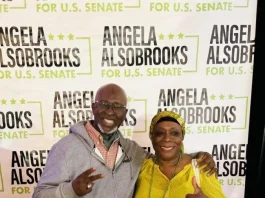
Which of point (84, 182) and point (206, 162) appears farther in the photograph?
point (206, 162)

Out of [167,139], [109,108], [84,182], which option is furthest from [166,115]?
[84,182]

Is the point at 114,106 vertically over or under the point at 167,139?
over

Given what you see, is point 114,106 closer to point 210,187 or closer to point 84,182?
point 84,182

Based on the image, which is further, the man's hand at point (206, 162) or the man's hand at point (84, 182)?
the man's hand at point (206, 162)

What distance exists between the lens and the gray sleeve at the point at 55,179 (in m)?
0.99

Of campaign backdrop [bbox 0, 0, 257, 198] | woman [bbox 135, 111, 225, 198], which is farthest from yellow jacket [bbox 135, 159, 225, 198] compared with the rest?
campaign backdrop [bbox 0, 0, 257, 198]

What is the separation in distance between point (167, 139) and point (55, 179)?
0.36 m

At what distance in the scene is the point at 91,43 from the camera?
1.04m

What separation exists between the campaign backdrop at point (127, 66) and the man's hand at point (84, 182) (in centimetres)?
19

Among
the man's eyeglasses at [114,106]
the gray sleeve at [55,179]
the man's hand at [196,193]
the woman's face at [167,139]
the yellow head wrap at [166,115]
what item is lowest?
the man's hand at [196,193]

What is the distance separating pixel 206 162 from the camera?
109 cm

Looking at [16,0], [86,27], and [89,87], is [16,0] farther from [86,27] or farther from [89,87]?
[89,87]

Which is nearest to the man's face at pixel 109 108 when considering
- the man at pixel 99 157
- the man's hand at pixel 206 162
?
the man at pixel 99 157

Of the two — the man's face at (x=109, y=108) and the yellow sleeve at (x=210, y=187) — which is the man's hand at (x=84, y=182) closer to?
the man's face at (x=109, y=108)
